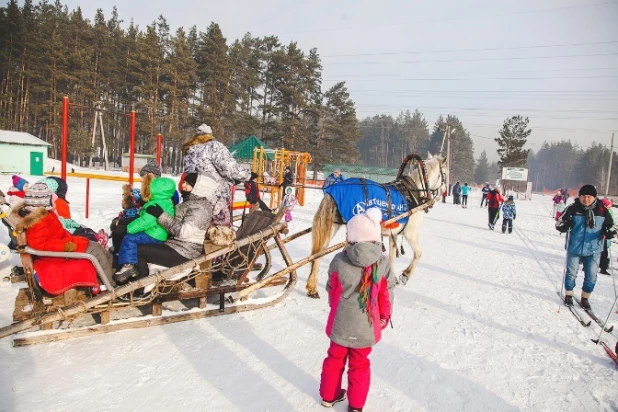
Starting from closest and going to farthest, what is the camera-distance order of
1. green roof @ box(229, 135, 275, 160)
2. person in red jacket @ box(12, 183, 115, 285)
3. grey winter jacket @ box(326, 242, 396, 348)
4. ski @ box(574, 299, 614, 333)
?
grey winter jacket @ box(326, 242, 396, 348), person in red jacket @ box(12, 183, 115, 285), ski @ box(574, 299, 614, 333), green roof @ box(229, 135, 275, 160)

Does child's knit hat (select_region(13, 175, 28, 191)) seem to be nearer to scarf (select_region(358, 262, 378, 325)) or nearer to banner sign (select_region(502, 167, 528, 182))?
scarf (select_region(358, 262, 378, 325))

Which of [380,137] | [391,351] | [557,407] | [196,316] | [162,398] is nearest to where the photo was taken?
[162,398]

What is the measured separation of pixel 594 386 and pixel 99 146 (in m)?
51.1

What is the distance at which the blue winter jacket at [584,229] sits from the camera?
538 cm

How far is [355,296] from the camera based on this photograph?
8.98 feet

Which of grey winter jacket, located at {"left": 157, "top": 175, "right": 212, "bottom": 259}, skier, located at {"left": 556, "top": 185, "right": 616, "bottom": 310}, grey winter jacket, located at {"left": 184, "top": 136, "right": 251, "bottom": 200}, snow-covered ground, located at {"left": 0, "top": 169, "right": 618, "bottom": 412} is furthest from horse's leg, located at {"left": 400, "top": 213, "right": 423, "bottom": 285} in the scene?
grey winter jacket, located at {"left": 157, "top": 175, "right": 212, "bottom": 259}

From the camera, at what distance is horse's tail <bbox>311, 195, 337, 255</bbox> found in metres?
5.34

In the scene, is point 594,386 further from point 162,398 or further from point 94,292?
point 94,292

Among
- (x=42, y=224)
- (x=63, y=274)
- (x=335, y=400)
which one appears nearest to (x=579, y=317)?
(x=335, y=400)

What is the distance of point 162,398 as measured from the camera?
285 cm

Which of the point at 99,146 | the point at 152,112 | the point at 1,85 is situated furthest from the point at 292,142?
the point at 1,85

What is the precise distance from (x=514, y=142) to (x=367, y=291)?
55.8m

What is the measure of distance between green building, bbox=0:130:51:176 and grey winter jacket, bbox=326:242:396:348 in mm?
32388

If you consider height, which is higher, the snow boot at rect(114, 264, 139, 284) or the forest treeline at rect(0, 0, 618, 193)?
the forest treeline at rect(0, 0, 618, 193)
